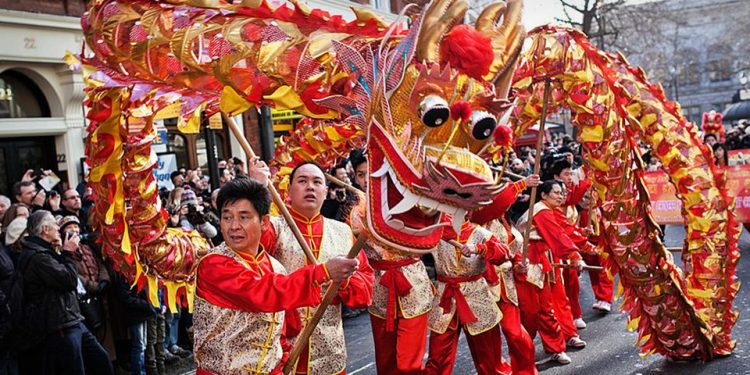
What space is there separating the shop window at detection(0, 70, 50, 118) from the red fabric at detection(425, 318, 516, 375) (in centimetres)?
939

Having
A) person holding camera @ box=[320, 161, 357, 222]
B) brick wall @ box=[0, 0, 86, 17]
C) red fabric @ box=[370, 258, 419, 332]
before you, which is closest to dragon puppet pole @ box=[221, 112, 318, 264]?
red fabric @ box=[370, 258, 419, 332]

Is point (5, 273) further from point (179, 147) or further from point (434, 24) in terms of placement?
point (179, 147)

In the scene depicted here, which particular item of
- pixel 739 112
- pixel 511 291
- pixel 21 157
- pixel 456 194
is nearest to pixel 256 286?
pixel 456 194

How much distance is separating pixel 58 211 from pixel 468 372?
392cm

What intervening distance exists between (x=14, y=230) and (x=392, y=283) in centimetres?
303

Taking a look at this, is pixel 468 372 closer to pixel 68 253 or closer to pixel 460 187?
pixel 68 253

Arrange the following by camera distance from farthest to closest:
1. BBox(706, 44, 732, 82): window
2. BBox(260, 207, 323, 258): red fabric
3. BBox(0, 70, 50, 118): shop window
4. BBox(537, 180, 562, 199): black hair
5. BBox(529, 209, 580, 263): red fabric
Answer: BBox(706, 44, 732, 82): window
BBox(0, 70, 50, 118): shop window
BBox(537, 180, 562, 199): black hair
BBox(529, 209, 580, 263): red fabric
BBox(260, 207, 323, 258): red fabric

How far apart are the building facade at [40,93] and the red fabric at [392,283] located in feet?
28.5

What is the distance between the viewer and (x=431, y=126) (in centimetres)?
360

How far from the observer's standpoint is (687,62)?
58125mm

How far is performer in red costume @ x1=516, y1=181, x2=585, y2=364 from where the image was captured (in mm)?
7250

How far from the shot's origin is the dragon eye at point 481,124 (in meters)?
3.59

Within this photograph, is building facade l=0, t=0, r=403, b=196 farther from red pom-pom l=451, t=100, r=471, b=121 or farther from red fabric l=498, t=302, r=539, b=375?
red pom-pom l=451, t=100, r=471, b=121

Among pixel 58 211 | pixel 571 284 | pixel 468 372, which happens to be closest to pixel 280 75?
pixel 468 372
